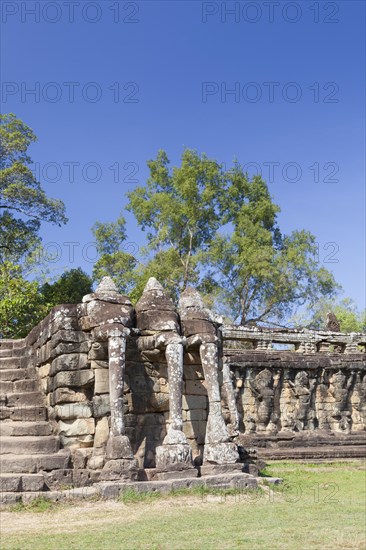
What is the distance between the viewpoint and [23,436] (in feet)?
31.5

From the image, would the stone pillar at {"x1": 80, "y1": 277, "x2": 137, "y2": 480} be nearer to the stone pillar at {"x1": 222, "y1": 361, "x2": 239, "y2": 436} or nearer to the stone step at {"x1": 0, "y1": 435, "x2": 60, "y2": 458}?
the stone step at {"x1": 0, "y1": 435, "x2": 60, "y2": 458}

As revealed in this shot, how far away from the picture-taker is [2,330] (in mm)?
21500

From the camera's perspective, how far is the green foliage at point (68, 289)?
2402 centimetres

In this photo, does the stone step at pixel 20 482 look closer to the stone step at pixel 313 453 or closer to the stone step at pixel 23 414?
the stone step at pixel 23 414

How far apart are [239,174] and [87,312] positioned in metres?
27.1

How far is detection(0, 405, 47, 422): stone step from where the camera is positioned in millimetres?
10086

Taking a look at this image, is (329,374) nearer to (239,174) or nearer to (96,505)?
(96,505)

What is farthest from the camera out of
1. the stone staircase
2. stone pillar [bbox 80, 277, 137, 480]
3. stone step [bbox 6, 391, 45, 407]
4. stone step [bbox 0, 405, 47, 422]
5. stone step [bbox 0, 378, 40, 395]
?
stone step [bbox 0, 378, 40, 395]

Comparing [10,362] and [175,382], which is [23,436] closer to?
[175,382]

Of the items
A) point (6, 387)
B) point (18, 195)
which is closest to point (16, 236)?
point (18, 195)

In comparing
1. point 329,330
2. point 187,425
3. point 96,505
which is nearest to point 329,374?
point 329,330

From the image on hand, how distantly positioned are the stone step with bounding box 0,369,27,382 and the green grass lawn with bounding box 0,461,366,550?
3554 millimetres

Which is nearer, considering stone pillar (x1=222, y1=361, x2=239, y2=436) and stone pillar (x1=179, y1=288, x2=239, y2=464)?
stone pillar (x1=179, y1=288, x2=239, y2=464)

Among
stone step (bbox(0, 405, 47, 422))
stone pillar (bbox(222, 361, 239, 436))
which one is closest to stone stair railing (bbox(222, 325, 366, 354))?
stone pillar (bbox(222, 361, 239, 436))
